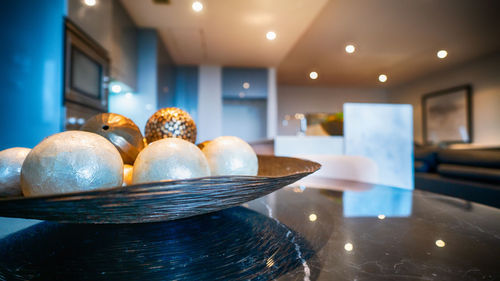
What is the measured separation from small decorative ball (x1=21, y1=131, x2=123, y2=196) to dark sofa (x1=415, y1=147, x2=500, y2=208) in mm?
2260

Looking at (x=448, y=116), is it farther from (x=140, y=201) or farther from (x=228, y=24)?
(x=140, y=201)

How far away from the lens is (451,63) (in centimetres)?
480

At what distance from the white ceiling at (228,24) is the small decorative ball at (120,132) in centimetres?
263

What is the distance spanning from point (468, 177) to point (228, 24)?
2860 mm

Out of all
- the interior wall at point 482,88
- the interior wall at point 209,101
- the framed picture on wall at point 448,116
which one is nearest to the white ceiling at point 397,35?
the interior wall at point 482,88

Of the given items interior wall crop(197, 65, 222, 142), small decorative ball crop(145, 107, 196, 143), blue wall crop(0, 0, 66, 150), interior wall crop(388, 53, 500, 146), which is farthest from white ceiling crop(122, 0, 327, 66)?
interior wall crop(388, 53, 500, 146)

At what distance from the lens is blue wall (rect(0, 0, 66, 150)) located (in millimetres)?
1563

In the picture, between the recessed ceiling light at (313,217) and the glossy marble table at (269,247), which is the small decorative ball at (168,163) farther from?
the recessed ceiling light at (313,217)

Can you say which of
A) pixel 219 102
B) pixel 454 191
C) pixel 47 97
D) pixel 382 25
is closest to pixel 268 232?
pixel 47 97

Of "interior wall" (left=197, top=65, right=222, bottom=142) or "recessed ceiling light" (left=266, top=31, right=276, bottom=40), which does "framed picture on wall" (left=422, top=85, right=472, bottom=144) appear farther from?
"interior wall" (left=197, top=65, right=222, bottom=142)

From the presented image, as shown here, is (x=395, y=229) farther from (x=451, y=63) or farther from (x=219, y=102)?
(x=451, y=63)

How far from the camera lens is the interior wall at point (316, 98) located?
7.09m

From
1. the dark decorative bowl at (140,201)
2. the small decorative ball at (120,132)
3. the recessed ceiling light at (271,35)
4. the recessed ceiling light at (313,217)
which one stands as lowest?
the recessed ceiling light at (313,217)

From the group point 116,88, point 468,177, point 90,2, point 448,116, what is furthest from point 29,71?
point 448,116
